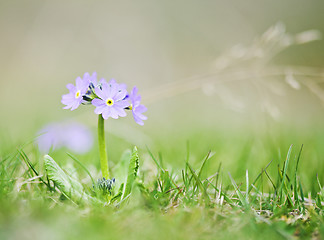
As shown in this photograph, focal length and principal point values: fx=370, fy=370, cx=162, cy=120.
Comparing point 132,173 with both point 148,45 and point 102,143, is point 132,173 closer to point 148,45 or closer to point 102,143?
point 102,143

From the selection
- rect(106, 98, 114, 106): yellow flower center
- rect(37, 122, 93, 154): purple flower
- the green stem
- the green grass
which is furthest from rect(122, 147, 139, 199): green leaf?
rect(37, 122, 93, 154): purple flower

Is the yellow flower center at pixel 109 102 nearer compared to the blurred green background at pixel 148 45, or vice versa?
the yellow flower center at pixel 109 102

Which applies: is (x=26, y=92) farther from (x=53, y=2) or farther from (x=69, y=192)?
(x=69, y=192)

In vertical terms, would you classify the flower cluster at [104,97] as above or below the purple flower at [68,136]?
above

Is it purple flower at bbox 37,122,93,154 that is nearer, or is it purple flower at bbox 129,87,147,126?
purple flower at bbox 129,87,147,126

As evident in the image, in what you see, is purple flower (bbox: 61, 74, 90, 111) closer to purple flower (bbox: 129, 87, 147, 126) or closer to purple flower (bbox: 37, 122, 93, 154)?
purple flower (bbox: 129, 87, 147, 126)

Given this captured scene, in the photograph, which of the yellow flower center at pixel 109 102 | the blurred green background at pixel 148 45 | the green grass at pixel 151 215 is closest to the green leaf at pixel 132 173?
the green grass at pixel 151 215

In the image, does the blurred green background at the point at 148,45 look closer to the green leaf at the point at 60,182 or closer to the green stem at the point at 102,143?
the green stem at the point at 102,143
